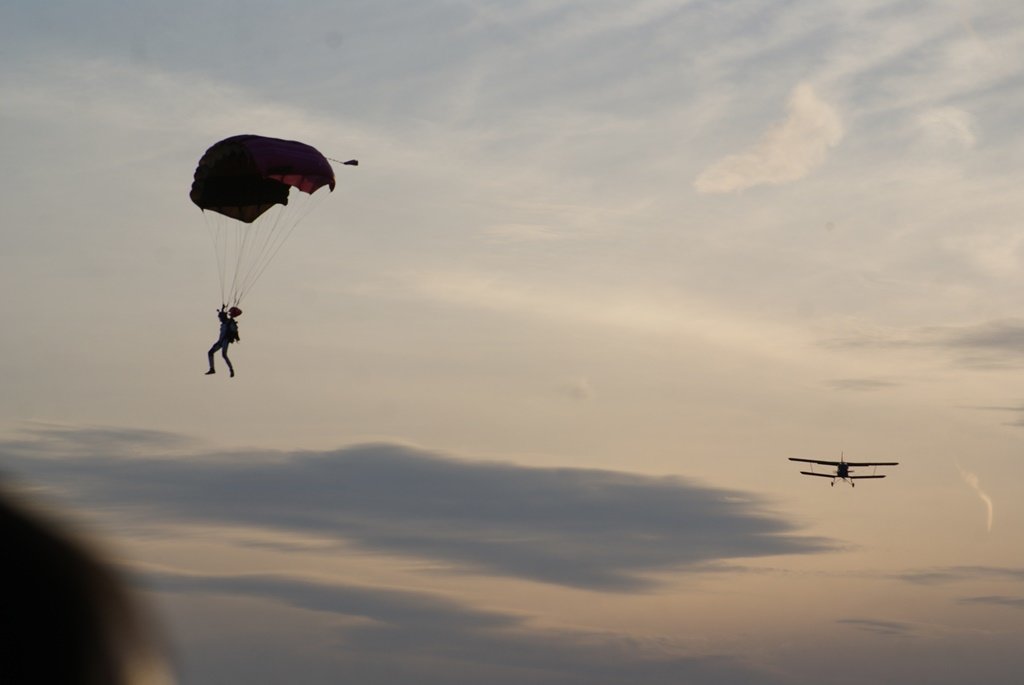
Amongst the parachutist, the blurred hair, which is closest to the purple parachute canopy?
the parachutist

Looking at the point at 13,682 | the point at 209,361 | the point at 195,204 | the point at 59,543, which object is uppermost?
the point at 195,204

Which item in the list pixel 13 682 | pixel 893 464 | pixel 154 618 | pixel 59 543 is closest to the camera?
pixel 13 682

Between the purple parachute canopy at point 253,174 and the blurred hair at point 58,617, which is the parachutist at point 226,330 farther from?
the blurred hair at point 58,617

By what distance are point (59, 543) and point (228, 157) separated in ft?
200

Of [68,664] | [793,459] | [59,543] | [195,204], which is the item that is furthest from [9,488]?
[793,459]

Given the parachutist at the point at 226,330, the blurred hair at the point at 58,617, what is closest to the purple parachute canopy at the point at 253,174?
the parachutist at the point at 226,330

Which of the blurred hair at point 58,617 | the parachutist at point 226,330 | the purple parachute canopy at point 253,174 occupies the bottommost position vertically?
the blurred hair at point 58,617

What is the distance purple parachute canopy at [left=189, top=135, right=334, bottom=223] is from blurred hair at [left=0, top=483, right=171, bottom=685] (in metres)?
57.1

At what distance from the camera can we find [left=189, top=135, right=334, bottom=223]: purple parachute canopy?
59.1 metres

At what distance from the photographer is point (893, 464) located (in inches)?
5187

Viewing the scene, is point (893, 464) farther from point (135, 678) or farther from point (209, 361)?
point (135, 678)

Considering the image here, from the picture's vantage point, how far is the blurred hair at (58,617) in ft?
7.05

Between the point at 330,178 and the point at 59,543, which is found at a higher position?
the point at 330,178

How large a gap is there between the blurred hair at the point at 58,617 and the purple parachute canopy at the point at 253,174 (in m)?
57.1
